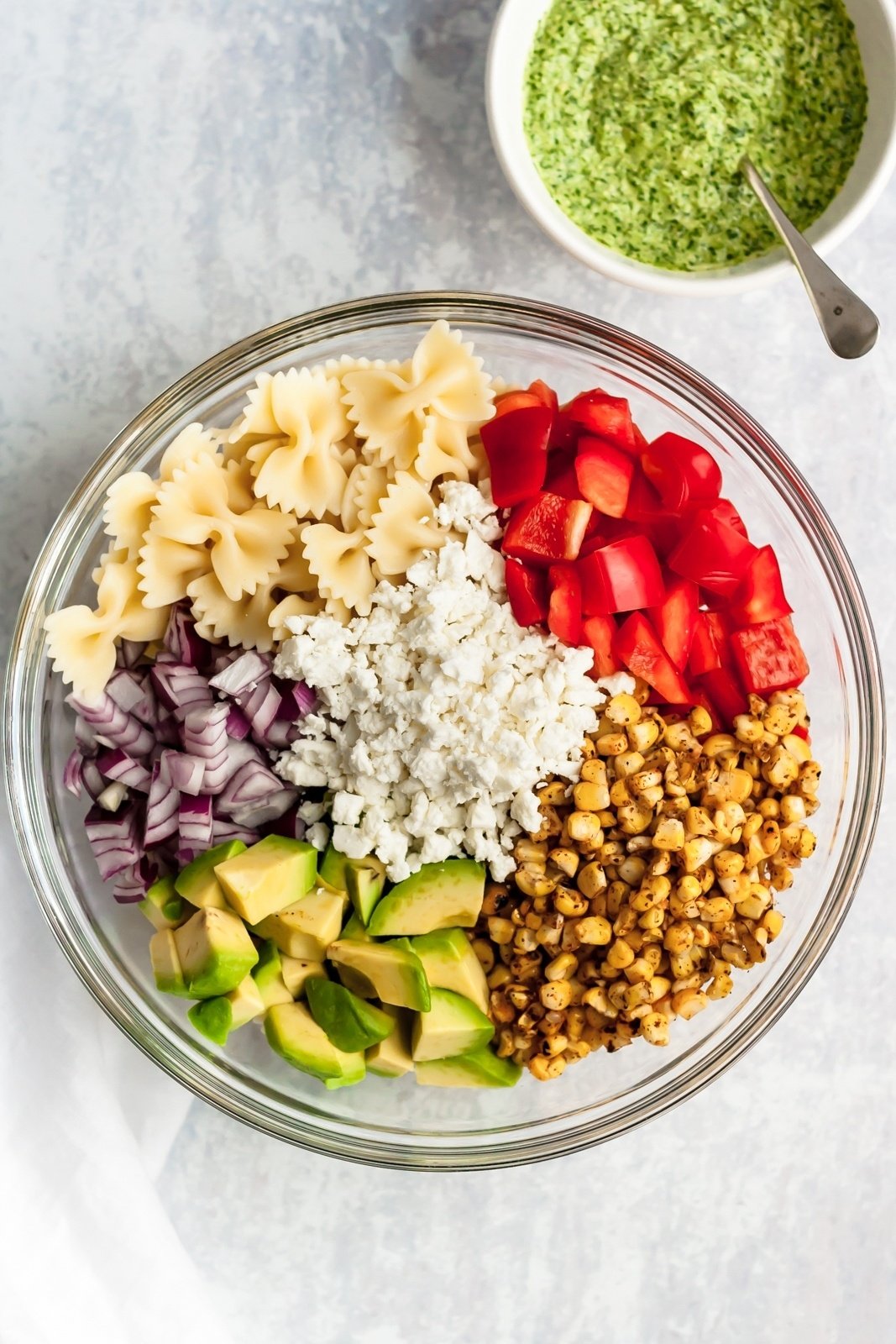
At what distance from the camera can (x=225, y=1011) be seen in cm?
180

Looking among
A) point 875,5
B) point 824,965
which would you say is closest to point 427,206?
point 875,5

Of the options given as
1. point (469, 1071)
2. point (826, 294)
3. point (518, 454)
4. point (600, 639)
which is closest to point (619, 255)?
point (826, 294)

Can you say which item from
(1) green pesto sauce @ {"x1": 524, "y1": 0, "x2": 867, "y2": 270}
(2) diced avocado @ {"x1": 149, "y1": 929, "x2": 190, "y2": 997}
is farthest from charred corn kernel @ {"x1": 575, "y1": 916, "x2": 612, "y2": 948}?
(1) green pesto sauce @ {"x1": 524, "y1": 0, "x2": 867, "y2": 270}

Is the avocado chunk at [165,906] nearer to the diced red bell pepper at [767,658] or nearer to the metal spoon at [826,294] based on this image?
the diced red bell pepper at [767,658]

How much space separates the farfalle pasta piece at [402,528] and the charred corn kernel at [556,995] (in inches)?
29.3

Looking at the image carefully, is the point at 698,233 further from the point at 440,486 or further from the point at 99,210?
the point at 99,210

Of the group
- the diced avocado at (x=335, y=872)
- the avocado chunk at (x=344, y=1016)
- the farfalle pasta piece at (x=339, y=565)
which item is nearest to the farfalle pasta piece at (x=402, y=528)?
the farfalle pasta piece at (x=339, y=565)

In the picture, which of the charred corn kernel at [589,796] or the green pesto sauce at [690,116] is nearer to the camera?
the charred corn kernel at [589,796]

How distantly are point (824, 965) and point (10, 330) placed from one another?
211 cm

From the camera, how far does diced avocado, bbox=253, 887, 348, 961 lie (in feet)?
5.99

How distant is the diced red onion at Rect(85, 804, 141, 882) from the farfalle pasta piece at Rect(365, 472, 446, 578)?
641 millimetres

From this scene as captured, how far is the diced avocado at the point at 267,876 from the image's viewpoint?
1.74 metres

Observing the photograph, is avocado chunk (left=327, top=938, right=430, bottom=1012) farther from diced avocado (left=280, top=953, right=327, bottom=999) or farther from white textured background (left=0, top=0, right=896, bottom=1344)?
white textured background (left=0, top=0, right=896, bottom=1344)

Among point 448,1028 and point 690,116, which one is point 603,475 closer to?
point 690,116
